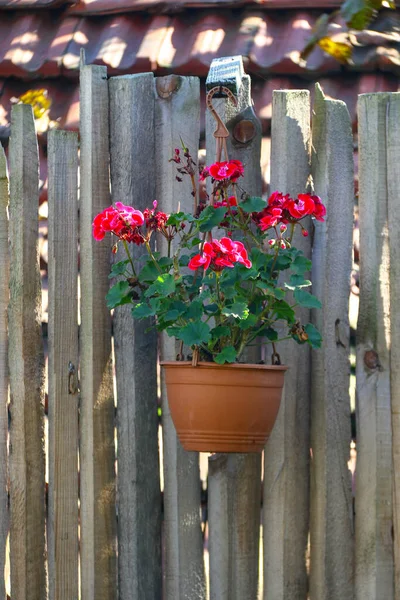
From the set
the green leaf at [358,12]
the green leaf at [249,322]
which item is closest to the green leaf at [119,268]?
the green leaf at [249,322]

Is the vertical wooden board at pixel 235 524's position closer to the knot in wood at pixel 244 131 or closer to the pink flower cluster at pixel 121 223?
the pink flower cluster at pixel 121 223

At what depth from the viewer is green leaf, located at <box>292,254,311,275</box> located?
106 inches

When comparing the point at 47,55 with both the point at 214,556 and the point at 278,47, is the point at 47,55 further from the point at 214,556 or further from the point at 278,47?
the point at 214,556

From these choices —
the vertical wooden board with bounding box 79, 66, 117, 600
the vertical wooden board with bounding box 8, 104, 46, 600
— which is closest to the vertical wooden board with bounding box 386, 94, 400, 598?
the vertical wooden board with bounding box 79, 66, 117, 600

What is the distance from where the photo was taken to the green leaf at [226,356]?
8.65ft

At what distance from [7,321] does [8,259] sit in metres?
0.18

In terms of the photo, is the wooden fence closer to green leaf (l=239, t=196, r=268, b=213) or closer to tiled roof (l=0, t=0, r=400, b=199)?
green leaf (l=239, t=196, r=268, b=213)

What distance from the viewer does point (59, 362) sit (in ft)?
10.0

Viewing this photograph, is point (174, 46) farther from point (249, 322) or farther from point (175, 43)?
point (249, 322)

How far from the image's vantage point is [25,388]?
307 centimetres

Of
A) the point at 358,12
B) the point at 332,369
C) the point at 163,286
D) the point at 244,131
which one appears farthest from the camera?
the point at 244,131

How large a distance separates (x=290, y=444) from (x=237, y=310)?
52 cm

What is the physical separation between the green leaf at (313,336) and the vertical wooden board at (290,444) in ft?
0.78

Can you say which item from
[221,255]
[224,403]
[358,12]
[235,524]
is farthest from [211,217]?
[358,12]
